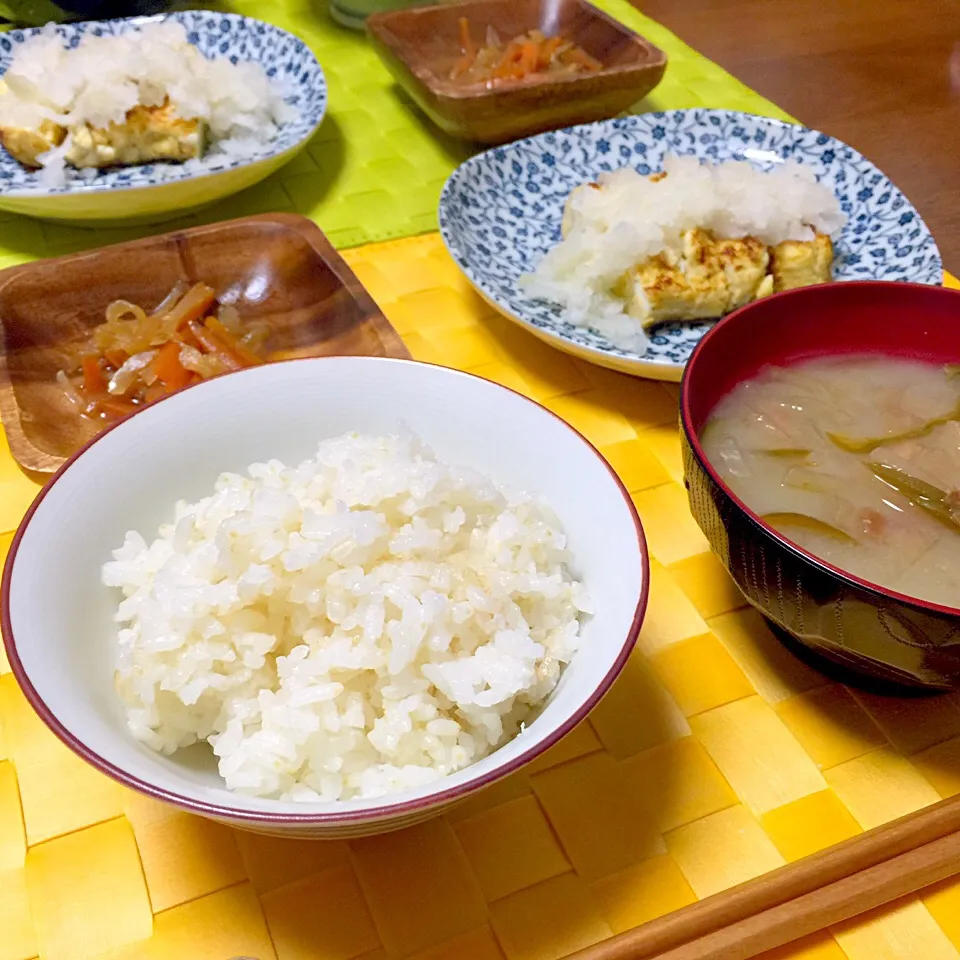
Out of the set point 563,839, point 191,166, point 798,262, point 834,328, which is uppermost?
point 834,328

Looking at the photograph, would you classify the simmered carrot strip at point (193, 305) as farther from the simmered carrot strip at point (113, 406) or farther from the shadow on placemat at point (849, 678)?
the shadow on placemat at point (849, 678)

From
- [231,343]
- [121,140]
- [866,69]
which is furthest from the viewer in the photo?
[866,69]

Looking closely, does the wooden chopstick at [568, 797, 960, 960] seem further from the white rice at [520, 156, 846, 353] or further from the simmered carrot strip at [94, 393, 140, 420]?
the simmered carrot strip at [94, 393, 140, 420]

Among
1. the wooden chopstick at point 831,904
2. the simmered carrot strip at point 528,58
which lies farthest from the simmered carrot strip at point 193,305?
the wooden chopstick at point 831,904

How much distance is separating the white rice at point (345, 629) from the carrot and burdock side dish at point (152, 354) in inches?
20.6

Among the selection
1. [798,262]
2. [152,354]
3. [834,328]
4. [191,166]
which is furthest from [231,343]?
[798,262]

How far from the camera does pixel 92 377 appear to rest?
1.54m

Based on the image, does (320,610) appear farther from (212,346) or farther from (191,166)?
(191,166)

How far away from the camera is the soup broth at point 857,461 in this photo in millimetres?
1097

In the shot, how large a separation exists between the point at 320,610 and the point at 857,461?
75cm

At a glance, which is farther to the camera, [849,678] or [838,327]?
[838,327]

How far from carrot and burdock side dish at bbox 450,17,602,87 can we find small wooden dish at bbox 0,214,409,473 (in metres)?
0.89

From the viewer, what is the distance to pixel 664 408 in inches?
64.0

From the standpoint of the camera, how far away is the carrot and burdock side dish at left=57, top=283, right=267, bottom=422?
1536mm
